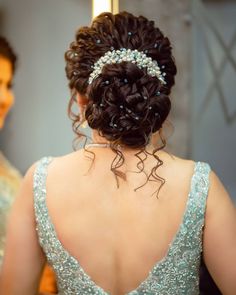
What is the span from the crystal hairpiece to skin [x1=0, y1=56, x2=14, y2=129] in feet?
2.46

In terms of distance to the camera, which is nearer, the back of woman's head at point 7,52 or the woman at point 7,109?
the woman at point 7,109

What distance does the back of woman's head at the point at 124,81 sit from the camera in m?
1.14

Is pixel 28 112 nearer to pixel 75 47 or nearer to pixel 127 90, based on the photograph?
pixel 75 47

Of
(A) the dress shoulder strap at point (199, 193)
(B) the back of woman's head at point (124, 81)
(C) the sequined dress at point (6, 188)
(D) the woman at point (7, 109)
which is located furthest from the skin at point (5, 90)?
(A) the dress shoulder strap at point (199, 193)

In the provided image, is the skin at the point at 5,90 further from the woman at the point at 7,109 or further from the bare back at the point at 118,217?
the bare back at the point at 118,217

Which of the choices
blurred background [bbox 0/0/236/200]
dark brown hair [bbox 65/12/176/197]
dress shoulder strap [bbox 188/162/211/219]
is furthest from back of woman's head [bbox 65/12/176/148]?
blurred background [bbox 0/0/236/200]

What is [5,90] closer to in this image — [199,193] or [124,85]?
[124,85]

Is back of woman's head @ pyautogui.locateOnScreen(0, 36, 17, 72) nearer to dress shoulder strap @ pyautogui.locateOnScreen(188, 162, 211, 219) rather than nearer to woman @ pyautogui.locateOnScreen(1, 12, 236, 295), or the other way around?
woman @ pyautogui.locateOnScreen(1, 12, 236, 295)

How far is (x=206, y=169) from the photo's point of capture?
118 cm

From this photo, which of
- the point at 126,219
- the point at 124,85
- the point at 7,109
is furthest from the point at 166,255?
the point at 7,109

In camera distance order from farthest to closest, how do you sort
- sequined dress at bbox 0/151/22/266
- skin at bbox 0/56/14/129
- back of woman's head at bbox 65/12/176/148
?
skin at bbox 0/56/14/129
sequined dress at bbox 0/151/22/266
back of woman's head at bbox 65/12/176/148

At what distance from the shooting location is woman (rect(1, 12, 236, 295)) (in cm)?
115

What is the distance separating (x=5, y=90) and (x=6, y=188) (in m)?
0.33

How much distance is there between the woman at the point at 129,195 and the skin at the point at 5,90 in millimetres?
702
